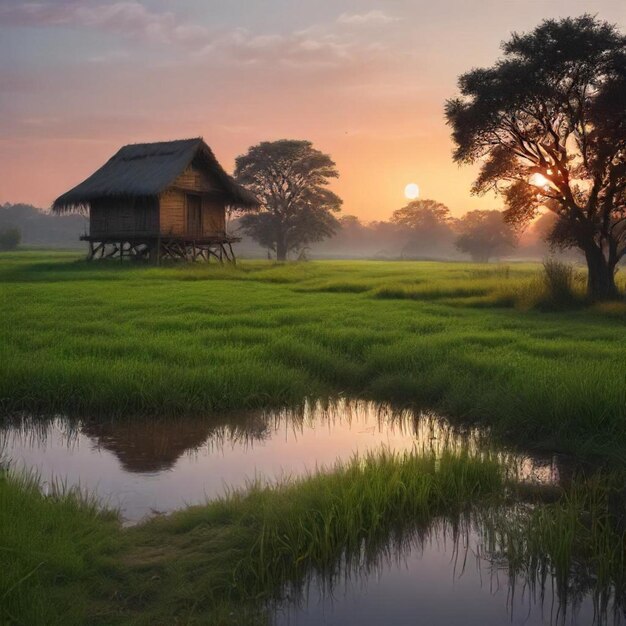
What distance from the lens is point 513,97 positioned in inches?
689

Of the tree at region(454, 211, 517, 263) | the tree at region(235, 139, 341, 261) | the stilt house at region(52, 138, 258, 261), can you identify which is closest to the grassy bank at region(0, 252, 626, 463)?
the stilt house at region(52, 138, 258, 261)

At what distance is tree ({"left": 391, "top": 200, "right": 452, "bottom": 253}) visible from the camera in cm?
10912

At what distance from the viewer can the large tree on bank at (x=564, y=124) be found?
16625 millimetres

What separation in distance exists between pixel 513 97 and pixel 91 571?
16737 millimetres

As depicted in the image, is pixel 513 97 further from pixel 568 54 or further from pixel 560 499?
pixel 560 499

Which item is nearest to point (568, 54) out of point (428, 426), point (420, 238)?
point (428, 426)

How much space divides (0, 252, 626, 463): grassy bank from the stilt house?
1391 centimetres

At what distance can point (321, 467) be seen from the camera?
5.89 metres

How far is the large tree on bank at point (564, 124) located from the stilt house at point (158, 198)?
1518cm

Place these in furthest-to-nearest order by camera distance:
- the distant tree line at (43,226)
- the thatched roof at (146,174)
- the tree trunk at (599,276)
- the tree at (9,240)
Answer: the distant tree line at (43,226) → the tree at (9,240) → the thatched roof at (146,174) → the tree trunk at (599,276)

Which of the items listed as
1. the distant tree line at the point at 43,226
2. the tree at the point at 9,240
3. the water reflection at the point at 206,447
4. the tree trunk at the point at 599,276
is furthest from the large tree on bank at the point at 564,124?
the distant tree line at the point at 43,226

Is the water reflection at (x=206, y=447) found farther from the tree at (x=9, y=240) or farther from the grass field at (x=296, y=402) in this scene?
the tree at (x=9, y=240)

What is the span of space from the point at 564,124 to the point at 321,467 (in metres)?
15.2

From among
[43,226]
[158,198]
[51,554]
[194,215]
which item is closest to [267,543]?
[51,554]
